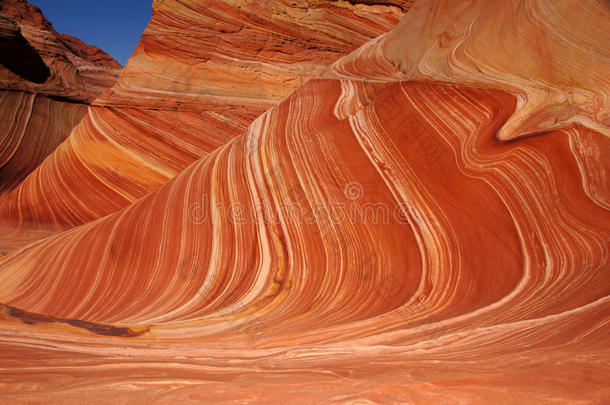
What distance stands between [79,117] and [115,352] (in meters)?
14.7

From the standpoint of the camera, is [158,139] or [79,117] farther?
[79,117]

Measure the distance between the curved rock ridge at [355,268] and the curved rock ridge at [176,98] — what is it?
2.72 metres

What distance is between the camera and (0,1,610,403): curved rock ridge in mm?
1291

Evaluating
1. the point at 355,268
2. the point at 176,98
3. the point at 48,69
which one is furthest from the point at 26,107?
the point at 355,268

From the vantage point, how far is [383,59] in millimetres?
5113

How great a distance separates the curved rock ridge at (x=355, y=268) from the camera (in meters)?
1.29

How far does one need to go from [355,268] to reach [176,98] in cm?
611

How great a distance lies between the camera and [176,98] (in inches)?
305

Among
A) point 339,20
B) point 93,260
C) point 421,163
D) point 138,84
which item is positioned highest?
point 339,20

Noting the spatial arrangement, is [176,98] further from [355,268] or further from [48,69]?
[48,69]

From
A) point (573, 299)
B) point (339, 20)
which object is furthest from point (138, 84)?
point (573, 299)

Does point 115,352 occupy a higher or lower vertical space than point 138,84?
lower

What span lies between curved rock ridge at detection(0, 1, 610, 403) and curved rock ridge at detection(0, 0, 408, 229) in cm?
272

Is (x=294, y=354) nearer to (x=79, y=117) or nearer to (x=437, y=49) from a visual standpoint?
(x=437, y=49)
